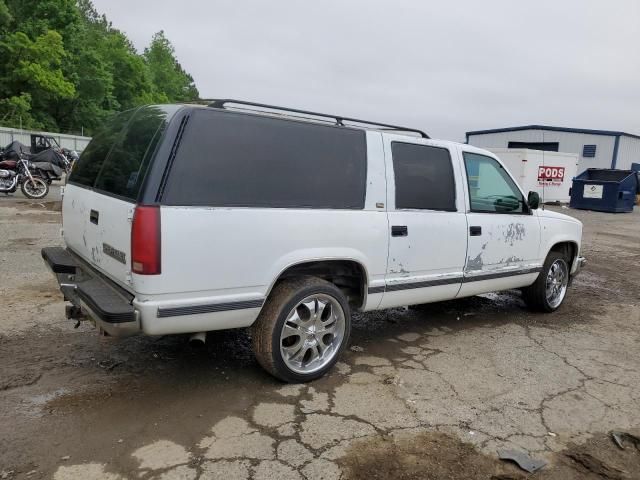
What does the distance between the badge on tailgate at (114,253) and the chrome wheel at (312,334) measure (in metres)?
1.15

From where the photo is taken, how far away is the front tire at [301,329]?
350cm

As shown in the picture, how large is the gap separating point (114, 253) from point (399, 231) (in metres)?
2.12

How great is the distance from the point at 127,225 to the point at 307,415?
1.65m

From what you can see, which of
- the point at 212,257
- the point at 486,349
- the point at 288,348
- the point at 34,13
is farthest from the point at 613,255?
the point at 34,13

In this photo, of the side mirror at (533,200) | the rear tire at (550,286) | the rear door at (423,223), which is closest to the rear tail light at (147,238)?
the rear door at (423,223)

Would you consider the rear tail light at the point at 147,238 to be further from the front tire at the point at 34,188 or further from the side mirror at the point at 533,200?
the front tire at the point at 34,188

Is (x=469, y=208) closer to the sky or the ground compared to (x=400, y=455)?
closer to the sky

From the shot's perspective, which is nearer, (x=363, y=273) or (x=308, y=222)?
(x=308, y=222)

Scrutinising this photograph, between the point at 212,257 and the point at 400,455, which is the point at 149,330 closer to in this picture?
the point at 212,257

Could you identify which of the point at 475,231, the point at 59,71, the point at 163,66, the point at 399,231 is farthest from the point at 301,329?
the point at 163,66

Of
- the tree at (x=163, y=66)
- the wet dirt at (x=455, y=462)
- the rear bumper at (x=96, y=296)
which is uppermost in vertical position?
the tree at (x=163, y=66)

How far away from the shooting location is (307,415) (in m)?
3.31

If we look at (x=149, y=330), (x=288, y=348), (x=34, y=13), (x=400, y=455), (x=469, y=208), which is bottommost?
(x=400, y=455)

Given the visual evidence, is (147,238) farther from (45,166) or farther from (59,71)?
(59,71)
